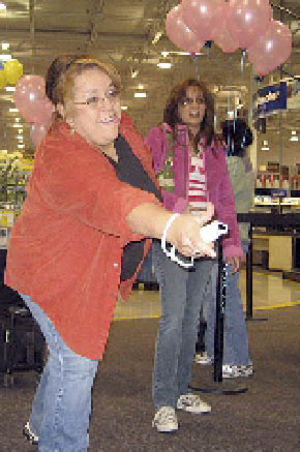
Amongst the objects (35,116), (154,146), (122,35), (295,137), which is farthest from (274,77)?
(154,146)

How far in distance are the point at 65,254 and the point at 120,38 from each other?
1414 centimetres

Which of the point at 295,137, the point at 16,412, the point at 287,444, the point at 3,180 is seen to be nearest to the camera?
the point at 287,444

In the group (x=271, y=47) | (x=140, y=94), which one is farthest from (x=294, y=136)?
(x=271, y=47)

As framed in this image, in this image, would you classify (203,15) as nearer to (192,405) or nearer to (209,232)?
(192,405)

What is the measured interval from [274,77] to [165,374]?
17210 millimetres

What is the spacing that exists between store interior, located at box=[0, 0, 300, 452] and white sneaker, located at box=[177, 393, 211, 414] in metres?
0.09

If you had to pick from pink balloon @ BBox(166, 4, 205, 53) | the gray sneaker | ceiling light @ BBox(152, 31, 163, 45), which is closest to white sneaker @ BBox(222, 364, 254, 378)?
the gray sneaker

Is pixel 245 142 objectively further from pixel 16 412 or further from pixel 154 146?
pixel 16 412

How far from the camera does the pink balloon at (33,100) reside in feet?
26.6

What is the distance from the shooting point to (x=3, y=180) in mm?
4484

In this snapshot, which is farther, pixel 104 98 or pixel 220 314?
pixel 220 314

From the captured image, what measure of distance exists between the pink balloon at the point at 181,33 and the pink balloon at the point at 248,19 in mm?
418

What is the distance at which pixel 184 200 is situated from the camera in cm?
272

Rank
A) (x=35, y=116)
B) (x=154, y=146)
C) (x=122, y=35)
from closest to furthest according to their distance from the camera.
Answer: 1. (x=154, y=146)
2. (x=35, y=116)
3. (x=122, y=35)
